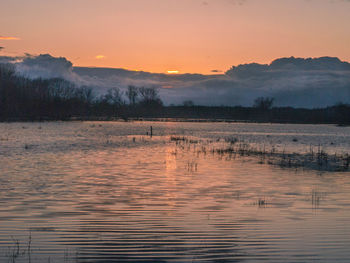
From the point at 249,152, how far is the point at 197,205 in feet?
71.6

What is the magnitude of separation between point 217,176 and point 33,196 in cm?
960

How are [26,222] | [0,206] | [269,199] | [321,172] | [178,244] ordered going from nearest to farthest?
[178,244], [26,222], [0,206], [269,199], [321,172]

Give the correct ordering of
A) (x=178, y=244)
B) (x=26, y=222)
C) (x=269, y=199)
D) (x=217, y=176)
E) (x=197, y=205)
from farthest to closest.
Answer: (x=217, y=176), (x=269, y=199), (x=197, y=205), (x=26, y=222), (x=178, y=244)

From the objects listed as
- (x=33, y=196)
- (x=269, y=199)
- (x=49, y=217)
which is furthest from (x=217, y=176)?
(x=49, y=217)

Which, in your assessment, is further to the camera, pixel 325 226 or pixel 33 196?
pixel 33 196

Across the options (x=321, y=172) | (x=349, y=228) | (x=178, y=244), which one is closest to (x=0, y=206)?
(x=178, y=244)

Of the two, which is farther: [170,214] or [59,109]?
[59,109]

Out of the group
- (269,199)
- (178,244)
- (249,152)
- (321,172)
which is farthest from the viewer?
(249,152)

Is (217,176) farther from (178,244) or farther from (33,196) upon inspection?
(178,244)

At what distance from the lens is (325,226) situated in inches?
460

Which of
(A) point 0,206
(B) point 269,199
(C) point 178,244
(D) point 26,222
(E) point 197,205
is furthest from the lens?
(B) point 269,199

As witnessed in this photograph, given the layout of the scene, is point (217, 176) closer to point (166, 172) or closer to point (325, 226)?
point (166, 172)

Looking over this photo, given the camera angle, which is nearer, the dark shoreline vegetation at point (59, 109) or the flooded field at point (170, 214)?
the flooded field at point (170, 214)

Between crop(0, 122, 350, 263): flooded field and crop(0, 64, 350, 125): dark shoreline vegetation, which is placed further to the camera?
crop(0, 64, 350, 125): dark shoreline vegetation
